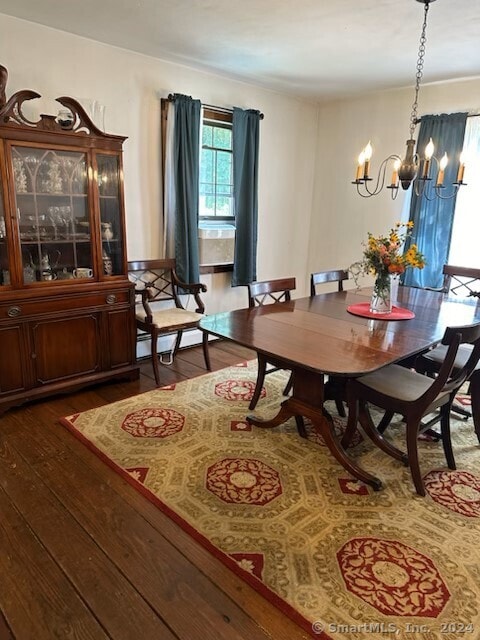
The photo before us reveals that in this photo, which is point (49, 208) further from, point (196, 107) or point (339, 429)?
point (339, 429)

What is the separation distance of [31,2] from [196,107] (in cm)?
151

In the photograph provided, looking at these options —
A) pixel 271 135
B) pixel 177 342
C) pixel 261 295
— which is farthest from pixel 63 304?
pixel 271 135

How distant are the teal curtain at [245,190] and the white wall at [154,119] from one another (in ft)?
0.60

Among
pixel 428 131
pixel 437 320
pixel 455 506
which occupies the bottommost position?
pixel 455 506

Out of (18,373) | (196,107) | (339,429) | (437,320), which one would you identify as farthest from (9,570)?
(196,107)

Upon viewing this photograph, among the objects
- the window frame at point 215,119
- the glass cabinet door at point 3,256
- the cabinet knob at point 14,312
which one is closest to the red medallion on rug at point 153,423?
the cabinet knob at point 14,312

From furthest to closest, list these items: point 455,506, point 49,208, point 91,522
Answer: point 49,208
point 455,506
point 91,522

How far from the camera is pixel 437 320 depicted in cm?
272

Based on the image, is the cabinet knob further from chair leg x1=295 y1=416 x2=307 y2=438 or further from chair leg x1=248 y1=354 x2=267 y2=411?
chair leg x1=295 y1=416 x2=307 y2=438

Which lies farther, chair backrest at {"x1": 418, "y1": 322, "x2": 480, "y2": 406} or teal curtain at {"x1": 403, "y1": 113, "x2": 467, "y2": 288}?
teal curtain at {"x1": 403, "y1": 113, "x2": 467, "y2": 288}

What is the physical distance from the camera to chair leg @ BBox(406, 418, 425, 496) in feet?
7.35

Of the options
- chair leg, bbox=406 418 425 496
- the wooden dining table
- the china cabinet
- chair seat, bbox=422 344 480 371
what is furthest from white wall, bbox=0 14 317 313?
chair leg, bbox=406 418 425 496

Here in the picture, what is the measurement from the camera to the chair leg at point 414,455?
7.35ft

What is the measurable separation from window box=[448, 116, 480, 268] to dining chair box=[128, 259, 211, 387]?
95.9 inches
